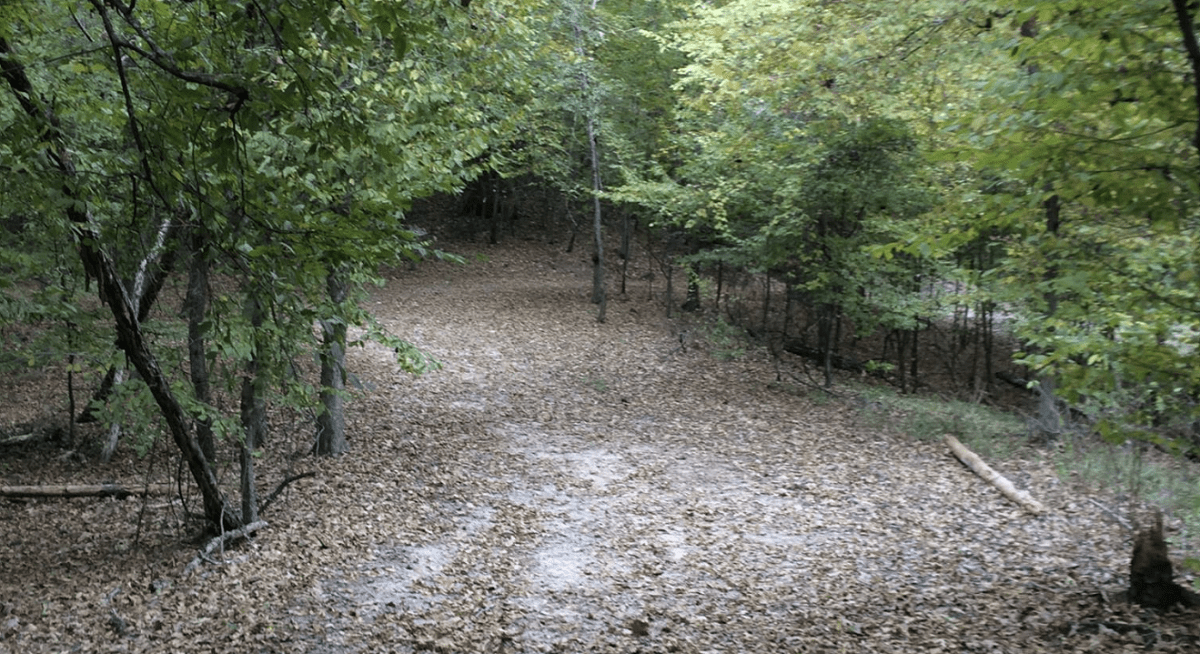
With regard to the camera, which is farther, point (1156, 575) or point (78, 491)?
point (78, 491)

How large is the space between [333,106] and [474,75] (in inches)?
157

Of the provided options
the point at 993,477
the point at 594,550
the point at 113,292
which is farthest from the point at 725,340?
the point at 113,292

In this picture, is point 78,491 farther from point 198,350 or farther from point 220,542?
point 198,350

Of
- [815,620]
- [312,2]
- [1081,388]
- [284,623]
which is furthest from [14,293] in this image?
[1081,388]

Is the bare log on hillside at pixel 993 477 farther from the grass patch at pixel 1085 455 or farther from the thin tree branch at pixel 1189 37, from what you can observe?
the thin tree branch at pixel 1189 37

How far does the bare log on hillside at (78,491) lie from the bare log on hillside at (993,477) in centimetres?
848

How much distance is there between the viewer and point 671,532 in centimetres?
748

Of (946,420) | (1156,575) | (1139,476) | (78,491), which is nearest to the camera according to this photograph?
(1156,575)

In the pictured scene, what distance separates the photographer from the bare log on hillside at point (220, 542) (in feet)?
20.4

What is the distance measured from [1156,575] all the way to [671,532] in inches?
149

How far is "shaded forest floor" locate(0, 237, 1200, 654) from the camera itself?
5.18 metres

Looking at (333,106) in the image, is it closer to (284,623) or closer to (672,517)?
(284,623)

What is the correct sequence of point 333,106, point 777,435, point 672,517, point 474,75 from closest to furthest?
point 333,106
point 672,517
point 474,75
point 777,435

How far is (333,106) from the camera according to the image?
15.7 ft
